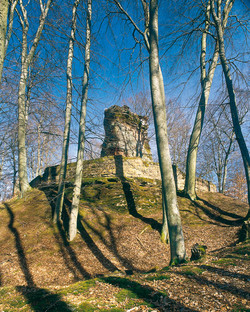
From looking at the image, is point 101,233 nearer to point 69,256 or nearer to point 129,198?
point 69,256

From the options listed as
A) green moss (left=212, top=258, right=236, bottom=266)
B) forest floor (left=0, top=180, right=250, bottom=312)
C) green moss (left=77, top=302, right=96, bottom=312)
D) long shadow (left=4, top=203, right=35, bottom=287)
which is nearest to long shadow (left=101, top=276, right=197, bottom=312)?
forest floor (left=0, top=180, right=250, bottom=312)

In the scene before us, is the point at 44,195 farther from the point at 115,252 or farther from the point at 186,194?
the point at 186,194

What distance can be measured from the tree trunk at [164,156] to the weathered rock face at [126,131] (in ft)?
30.0

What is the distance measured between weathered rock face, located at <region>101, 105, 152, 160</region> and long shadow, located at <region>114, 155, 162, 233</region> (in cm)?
229

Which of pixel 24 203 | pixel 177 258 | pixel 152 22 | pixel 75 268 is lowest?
pixel 75 268

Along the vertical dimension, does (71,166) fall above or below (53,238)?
above

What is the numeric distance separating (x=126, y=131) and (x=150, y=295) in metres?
12.8

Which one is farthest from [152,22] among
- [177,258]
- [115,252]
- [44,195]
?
[44,195]

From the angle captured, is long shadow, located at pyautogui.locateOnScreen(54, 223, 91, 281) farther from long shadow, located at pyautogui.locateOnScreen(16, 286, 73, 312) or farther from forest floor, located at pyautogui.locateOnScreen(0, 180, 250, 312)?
long shadow, located at pyautogui.locateOnScreen(16, 286, 73, 312)

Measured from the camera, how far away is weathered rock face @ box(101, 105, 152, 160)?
1453 centimetres

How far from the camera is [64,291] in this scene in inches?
104

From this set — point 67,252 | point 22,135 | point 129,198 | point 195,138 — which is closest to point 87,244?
point 67,252

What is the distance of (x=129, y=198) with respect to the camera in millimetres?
9945

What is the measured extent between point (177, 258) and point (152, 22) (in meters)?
5.49
